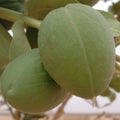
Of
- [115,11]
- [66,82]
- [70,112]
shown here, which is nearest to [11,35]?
[66,82]

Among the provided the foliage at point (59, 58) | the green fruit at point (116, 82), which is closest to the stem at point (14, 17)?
the foliage at point (59, 58)

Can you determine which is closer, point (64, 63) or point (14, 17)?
point (64, 63)

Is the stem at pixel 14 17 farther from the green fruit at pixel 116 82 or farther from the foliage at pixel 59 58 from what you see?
the green fruit at pixel 116 82

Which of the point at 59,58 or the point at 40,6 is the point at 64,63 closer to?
the point at 59,58

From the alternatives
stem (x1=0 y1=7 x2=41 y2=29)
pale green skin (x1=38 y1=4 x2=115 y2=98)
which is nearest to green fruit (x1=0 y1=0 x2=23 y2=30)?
stem (x1=0 y1=7 x2=41 y2=29)

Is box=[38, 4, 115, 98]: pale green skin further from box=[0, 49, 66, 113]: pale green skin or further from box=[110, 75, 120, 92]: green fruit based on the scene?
box=[110, 75, 120, 92]: green fruit

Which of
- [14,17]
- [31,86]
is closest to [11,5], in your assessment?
[14,17]
